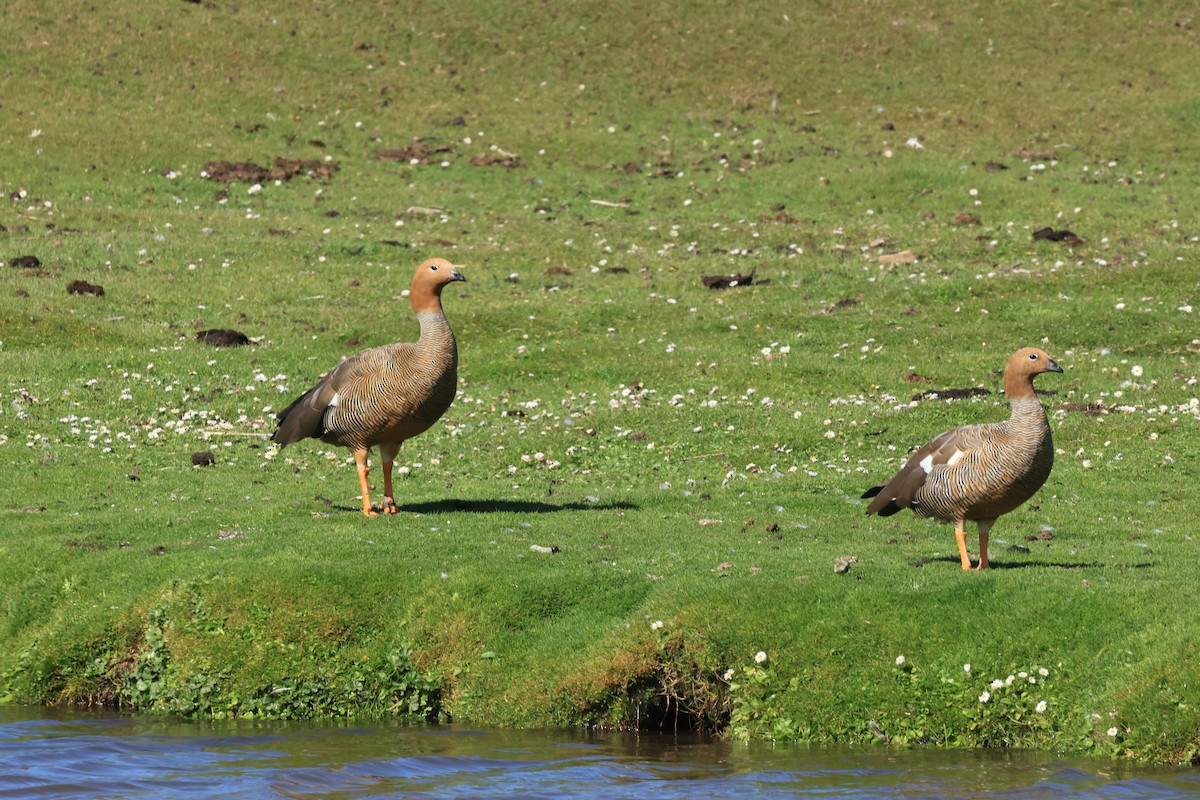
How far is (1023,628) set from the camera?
601 inches

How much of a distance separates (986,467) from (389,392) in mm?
7663

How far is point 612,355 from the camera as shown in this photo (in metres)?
31.1

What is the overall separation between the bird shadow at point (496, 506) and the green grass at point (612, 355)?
0.45 feet

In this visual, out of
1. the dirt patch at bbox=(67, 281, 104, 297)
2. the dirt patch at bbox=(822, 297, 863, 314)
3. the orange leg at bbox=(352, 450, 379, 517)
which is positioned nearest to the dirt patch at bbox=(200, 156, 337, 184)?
the dirt patch at bbox=(67, 281, 104, 297)

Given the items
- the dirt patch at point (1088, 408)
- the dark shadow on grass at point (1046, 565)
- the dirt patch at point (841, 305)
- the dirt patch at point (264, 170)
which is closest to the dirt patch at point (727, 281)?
the dirt patch at point (841, 305)

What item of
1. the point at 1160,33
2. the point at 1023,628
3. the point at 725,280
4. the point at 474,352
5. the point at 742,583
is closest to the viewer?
the point at 1023,628

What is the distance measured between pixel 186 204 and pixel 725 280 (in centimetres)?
1726

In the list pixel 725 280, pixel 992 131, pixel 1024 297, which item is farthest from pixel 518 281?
pixel 992 131

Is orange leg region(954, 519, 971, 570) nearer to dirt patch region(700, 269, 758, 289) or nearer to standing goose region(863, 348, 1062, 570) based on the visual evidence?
standing goose region(863, 348, 1062, 570)

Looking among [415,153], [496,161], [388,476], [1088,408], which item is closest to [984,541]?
[388,476]

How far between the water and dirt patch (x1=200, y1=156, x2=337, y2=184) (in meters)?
33.2

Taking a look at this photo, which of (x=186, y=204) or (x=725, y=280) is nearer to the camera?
(x=725, y=280)

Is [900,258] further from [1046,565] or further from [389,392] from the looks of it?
[1046,565]

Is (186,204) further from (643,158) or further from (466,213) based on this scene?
(643,158)
